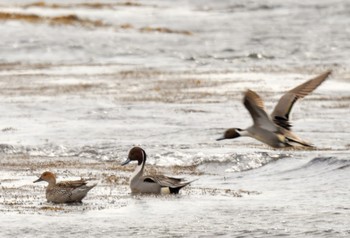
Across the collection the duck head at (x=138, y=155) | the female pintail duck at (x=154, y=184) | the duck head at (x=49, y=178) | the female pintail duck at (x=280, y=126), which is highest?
the female pintail duck at (x=280, y=126)

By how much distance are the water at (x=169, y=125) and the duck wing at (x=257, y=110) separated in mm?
606

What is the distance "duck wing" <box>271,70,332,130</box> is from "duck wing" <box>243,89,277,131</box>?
0.53 feet

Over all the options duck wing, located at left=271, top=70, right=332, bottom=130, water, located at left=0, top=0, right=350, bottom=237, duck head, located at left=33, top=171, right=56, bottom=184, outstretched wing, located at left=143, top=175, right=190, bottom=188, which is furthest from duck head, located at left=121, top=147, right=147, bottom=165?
duck wing, located at left=271, top=70, right=332, bottom=130

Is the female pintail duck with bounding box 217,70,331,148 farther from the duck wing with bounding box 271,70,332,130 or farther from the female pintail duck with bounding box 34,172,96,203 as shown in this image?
the female pintail duck with bounding box 34,172,96,203

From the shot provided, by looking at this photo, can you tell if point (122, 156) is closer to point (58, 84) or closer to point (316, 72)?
point (58, 84)

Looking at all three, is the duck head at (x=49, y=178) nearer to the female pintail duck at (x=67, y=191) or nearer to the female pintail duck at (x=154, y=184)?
the female pintail duck at (x=67, y=191)

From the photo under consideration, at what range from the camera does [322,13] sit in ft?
186

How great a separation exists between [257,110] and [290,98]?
0.61 m

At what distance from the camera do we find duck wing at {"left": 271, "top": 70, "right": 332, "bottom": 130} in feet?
52.6

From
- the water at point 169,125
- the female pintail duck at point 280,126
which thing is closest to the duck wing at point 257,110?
the female pintail duck at point 280,126

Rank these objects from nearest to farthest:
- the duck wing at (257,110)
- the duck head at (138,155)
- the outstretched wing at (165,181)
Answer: the outstretched wing at (165,181) < the duck head at (138,155) < the duck wing at (257,110)

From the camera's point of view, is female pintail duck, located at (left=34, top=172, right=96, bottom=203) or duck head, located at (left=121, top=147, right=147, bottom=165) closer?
female pintail duck, located at (left=34, top=172, right=96, bottom=203)

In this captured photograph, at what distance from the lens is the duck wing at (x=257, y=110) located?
605 inches

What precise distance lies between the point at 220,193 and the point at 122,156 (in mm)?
4012
